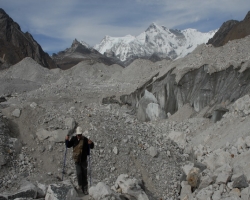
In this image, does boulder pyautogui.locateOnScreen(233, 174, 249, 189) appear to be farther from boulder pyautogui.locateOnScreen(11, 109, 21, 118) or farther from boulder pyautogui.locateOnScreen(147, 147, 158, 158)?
boulder pyautogui.locateOnScreen(11, 109, 21, 118)

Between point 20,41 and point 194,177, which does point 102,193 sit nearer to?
point 194,177

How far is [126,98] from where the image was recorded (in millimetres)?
19500

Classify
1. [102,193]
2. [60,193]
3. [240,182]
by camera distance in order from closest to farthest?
[60,193], [102,193], [240,182]

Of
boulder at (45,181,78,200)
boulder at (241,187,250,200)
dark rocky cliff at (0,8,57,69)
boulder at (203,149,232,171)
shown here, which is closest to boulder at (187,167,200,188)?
boulder at (203,149,232,171)

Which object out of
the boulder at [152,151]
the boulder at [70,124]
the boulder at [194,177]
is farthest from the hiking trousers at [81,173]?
the boulder at [152,151]

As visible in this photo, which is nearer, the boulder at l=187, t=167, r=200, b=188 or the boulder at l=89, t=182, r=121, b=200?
the boulder at l=89, t=182, r=121, b=200

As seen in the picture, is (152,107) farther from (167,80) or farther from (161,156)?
(161,156)

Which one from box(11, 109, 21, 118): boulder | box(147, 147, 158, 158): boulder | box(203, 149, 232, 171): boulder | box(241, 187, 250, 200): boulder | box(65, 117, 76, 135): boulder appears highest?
box(11, 109, 21, 118): boulder

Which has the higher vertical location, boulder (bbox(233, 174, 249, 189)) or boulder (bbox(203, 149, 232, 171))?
boulder (bbox(203, 149, 232, 171))

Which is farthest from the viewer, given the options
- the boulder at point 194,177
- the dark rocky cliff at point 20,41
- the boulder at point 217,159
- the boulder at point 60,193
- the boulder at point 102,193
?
the dark rocky cliff at point 20,41

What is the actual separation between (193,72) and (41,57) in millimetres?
58522

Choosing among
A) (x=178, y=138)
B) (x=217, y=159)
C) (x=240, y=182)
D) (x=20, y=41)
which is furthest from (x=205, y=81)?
(x=20, y=41)

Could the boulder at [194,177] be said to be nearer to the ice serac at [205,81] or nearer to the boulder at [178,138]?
the boulder at [178,138]

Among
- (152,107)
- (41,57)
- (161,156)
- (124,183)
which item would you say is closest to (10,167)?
(124,183)
